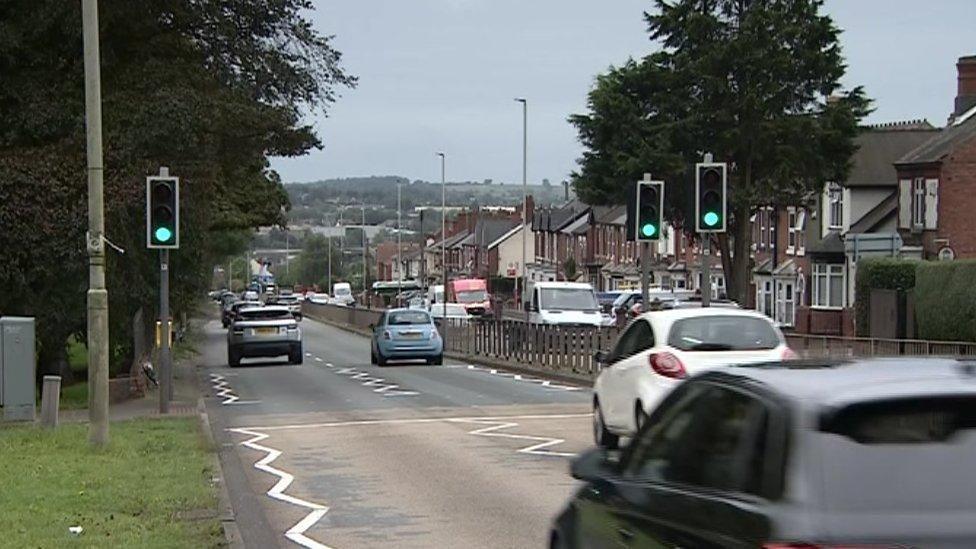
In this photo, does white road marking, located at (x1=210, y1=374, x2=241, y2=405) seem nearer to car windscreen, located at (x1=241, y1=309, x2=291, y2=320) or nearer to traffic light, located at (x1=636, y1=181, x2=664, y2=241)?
car windscreen, located at (x1=241, y1=309, x2=291, y2=320)

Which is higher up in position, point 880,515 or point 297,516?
point 880,515

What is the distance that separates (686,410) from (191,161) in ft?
76.0

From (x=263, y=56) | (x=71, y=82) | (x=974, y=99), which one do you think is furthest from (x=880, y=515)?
(x=974, y=99)

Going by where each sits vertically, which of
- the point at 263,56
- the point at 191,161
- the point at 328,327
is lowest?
the point at 328,327

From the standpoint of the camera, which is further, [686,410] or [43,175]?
[43,175]

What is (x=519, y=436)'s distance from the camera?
19078 millimetres

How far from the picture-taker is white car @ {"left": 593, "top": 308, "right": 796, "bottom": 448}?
1515 centimetres

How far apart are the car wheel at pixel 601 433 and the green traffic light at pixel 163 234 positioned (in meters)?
6.44

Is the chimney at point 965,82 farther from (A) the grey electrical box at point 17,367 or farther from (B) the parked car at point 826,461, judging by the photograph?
(B) the parked car at point 826,461

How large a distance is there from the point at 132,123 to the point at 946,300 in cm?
2254

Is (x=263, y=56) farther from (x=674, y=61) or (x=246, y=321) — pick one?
(x=674, y=61)

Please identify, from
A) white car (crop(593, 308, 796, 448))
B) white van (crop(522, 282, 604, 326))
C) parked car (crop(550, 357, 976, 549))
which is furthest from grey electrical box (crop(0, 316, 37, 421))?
white van (crop(522, 282, 604, 326))

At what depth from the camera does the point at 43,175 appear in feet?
85.8

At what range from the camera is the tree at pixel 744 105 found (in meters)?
51.5
